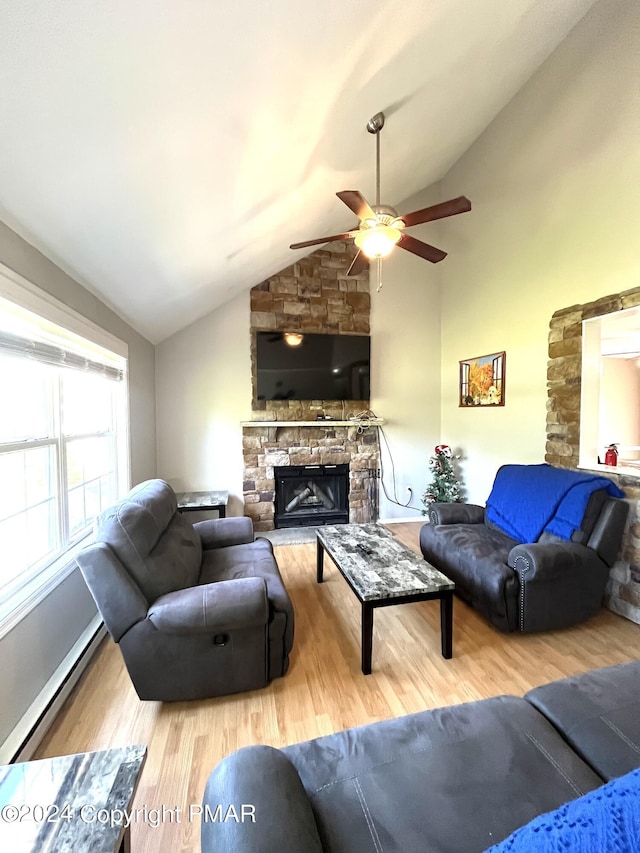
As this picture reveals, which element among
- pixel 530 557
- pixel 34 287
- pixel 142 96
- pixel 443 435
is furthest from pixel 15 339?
pixel 443 435

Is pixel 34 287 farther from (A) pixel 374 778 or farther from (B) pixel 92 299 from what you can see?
(A) pixel 374 778

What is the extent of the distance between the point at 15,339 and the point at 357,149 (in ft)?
8.14

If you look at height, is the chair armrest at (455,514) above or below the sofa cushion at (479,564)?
above

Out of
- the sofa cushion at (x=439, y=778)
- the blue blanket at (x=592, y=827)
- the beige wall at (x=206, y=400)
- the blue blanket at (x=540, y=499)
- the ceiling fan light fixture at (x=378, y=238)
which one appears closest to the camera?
the blue blanket at (x=592, y=827)

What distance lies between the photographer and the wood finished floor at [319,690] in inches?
54.0

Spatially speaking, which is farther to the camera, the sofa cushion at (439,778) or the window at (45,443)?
the window at (45,443)

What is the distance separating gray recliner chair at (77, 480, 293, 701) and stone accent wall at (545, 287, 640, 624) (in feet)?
7.70

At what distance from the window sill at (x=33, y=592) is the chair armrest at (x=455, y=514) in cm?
271

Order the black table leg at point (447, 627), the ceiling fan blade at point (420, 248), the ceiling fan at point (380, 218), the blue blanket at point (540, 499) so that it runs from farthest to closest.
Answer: the ceiling fan blade at point (420, 248), the blue blanket at point (540, 499), the ceiling fan at point (380, 218), the black table leg at point (447, 627)

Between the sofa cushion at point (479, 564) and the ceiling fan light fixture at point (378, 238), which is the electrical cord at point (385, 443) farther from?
the ceiling fan light fixture at point (378, 238)

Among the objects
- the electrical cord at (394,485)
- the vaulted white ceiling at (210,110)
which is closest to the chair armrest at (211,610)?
the vaulted white ceiling at (210,110)

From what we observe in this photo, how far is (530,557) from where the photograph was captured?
6.77 ft

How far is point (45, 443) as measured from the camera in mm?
1912

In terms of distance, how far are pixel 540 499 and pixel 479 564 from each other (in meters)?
0.76
